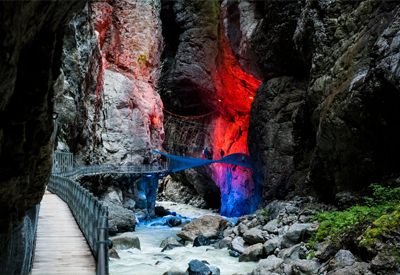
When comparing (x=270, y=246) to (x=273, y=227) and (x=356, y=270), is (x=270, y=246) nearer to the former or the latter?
(x=273, y=227)

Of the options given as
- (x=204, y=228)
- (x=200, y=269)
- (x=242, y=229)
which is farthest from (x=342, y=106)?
(x=204, y=228)

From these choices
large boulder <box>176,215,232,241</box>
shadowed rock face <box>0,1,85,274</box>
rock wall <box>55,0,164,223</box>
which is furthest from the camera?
rock wall <box>55,0,164,223</box>

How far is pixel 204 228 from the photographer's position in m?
15.8

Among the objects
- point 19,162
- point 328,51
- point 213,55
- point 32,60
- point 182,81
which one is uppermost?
point 213,55

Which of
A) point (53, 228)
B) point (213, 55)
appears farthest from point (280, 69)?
point (53, 228)

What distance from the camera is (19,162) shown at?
366 cm

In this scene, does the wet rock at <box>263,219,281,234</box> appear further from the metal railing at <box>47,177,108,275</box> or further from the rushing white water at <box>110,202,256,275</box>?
the metal railing at <box>47,177,108,275</box>

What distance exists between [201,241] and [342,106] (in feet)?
25.8

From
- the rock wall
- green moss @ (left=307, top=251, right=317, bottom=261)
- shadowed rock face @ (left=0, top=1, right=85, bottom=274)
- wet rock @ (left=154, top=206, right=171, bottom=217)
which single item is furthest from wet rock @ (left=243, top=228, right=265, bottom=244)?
wet rock @ (left=154, top=206, right=171, bottom=217)

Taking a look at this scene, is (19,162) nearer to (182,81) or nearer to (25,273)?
(25,273)

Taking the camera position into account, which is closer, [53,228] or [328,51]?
[53,228]

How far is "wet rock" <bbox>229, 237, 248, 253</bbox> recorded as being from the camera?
11727 mm

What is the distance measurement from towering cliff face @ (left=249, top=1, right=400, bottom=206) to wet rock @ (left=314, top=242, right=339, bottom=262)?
9.67ft

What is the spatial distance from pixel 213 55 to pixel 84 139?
1316 cm
